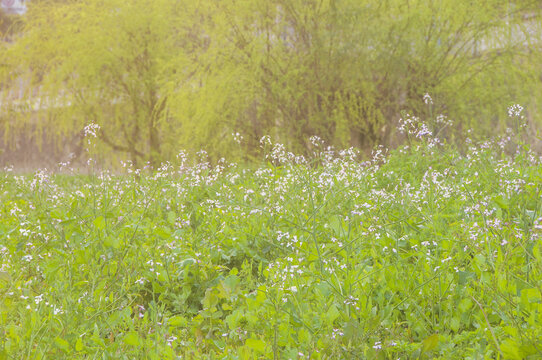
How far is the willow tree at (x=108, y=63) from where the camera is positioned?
12914 mm

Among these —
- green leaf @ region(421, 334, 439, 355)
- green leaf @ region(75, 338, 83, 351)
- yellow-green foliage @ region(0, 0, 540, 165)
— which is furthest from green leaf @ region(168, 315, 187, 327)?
yellow-green foliage @ region(0, 0, 540, 165)

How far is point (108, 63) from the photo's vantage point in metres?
13.0

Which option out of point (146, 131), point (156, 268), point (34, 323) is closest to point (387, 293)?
point (156, 268)

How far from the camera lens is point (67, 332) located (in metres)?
2.66

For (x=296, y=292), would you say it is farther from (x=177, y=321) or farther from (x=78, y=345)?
(x=78, y=345)

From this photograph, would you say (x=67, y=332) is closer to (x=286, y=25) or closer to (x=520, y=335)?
(x=520, y=335)

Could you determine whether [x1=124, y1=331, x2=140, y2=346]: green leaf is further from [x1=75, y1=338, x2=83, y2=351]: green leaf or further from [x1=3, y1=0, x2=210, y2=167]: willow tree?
[x1=3, y1=0, x2=210, y2=167]: willow tree

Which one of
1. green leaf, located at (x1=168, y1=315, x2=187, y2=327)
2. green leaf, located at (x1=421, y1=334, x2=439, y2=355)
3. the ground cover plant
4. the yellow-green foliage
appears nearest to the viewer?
green leaf, located at (x1=421, y1=334, x2=439, y2=355)

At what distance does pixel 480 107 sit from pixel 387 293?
7.33 meters

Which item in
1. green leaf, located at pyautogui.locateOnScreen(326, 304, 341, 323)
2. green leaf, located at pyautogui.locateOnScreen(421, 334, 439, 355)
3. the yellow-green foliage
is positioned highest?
the yellow-green foliage

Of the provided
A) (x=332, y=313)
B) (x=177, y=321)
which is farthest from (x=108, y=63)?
(x=332, y=313)

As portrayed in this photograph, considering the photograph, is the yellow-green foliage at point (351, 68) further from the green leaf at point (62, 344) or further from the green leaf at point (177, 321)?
the green leaf at point (62, 344)

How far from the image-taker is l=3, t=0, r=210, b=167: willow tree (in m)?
12.9

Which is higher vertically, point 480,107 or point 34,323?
point 480,107
